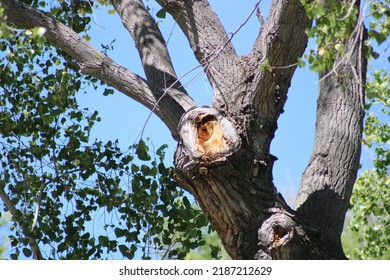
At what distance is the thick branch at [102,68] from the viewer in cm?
450

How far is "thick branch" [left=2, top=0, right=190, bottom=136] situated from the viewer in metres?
4.50

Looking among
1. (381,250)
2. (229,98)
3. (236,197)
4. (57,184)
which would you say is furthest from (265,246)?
(381,250)

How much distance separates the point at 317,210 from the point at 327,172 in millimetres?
275

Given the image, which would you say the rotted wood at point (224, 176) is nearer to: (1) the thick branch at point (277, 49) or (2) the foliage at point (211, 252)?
(1) the thick branch at point (277, 49)

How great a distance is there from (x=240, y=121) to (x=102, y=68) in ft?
3.13

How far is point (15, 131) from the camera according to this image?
609cm

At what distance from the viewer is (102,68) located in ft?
14.9

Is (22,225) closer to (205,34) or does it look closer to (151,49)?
(151,49)

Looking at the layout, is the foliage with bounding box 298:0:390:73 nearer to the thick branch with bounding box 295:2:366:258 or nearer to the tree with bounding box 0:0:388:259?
the tree with bounding box 0:0:388:259

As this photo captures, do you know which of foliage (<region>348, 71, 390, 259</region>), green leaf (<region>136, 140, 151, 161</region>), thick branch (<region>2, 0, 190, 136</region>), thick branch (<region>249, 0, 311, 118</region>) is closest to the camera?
thick branch (<region>249, 0, 311, 118</region>)

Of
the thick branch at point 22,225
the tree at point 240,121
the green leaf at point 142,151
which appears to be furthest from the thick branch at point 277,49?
the thick branch at point 22,225

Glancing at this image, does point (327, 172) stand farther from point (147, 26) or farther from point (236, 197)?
point (147, 26)

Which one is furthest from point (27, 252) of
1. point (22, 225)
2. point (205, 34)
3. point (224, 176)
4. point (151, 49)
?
point (205, 34)

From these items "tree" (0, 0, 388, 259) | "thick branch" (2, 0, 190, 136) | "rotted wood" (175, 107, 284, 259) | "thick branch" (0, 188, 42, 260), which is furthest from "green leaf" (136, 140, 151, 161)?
"thick branch" (0, 188, 42, 260)
